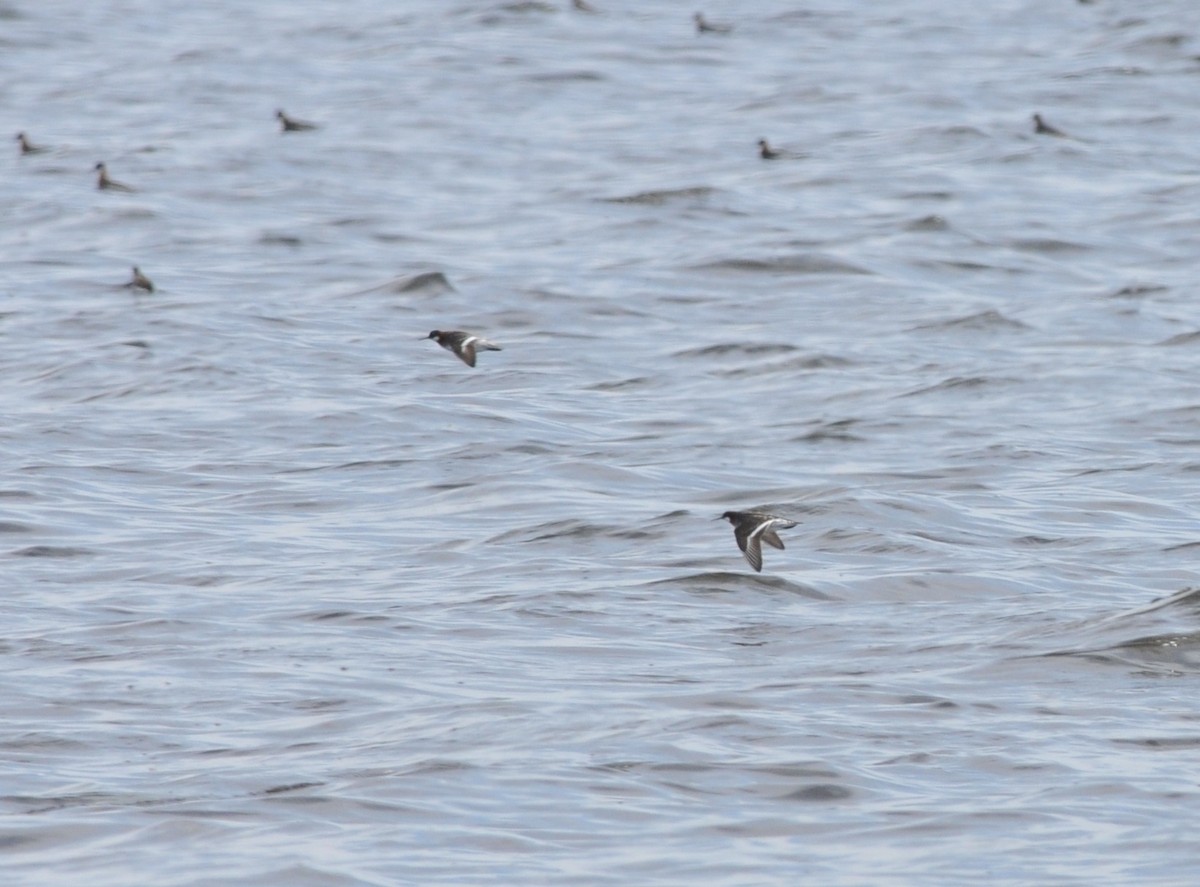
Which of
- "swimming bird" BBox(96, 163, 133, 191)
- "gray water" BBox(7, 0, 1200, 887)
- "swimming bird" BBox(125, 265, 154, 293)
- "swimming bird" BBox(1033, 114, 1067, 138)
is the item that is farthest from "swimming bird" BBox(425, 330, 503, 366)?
"swimming bird" BBox(1033, 114, 1067, 138)

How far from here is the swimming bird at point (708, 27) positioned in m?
39.6

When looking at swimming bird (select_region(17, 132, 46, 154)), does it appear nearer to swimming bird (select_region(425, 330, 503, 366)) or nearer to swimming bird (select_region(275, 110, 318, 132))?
swimming bird (select_region(275, 110, 318, 132))

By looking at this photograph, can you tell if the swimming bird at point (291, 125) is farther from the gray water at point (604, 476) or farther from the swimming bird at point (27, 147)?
the swimming bird at point (27, 147)

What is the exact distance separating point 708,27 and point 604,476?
24195mm

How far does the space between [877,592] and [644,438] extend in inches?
182

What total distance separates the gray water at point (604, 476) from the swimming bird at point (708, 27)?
2592 millimetres

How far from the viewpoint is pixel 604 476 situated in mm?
16812

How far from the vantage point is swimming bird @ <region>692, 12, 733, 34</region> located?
130 feet

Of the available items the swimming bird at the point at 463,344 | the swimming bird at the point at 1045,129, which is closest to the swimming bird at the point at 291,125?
the swimming bird at the point at 1045,129

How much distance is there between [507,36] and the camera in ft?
129

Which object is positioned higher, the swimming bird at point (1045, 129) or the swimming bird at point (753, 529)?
the swimming bird at point (753, 529)

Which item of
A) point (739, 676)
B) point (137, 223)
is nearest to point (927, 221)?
point (137, 223)

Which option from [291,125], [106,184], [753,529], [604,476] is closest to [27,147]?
[106,184]

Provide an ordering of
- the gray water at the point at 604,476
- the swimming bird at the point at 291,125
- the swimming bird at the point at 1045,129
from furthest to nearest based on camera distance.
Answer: the swimming bird at the point at 291,125 < the swimming bird at the point at 1045,129 < the gray water at the point at 604,476
